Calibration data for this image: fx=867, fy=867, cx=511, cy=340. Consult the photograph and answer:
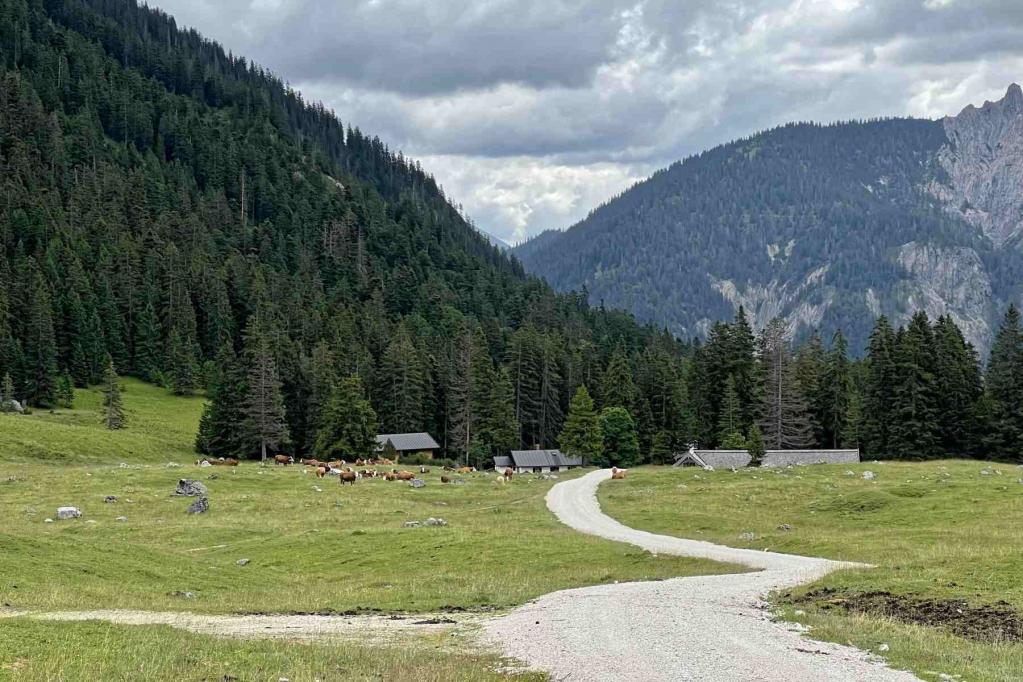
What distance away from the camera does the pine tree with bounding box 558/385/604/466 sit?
127m

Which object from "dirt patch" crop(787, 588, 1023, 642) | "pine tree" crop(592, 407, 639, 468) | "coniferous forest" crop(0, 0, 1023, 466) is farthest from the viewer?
"pine tree" crop(592, 407, 639, 468)

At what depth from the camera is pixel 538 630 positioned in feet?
76.6

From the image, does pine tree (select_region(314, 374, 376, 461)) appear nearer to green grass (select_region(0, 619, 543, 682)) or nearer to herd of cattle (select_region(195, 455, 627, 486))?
herd of cattle (select_region(195, 455, 627, 486))

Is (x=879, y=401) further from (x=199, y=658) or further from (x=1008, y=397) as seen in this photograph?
(x=199, y=658)

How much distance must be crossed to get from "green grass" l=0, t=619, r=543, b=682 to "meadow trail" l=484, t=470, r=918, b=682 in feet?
6.43

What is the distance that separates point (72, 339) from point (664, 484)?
113 meters

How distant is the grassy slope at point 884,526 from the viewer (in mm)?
21516

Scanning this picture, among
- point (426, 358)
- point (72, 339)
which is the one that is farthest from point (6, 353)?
point (426, 358)

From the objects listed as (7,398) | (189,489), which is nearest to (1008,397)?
(189,489)

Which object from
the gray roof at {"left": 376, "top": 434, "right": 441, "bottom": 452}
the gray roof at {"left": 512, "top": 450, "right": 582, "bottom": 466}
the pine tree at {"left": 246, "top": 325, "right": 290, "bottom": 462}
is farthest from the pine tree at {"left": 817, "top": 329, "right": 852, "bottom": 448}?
the pine tree at {"left": 246, "top": 325, "right": 290, "bottom": 462}

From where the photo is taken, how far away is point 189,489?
67.4 meters

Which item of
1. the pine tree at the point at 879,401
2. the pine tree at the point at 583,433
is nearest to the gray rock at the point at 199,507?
the pine tree at the point at 583,433

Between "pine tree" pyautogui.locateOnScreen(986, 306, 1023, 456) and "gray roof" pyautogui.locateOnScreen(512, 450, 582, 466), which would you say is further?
"gray roof" pyautogui.locateOnScreen(512, 450, 582, 466)

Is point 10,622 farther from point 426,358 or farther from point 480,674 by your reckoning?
point 426,358
